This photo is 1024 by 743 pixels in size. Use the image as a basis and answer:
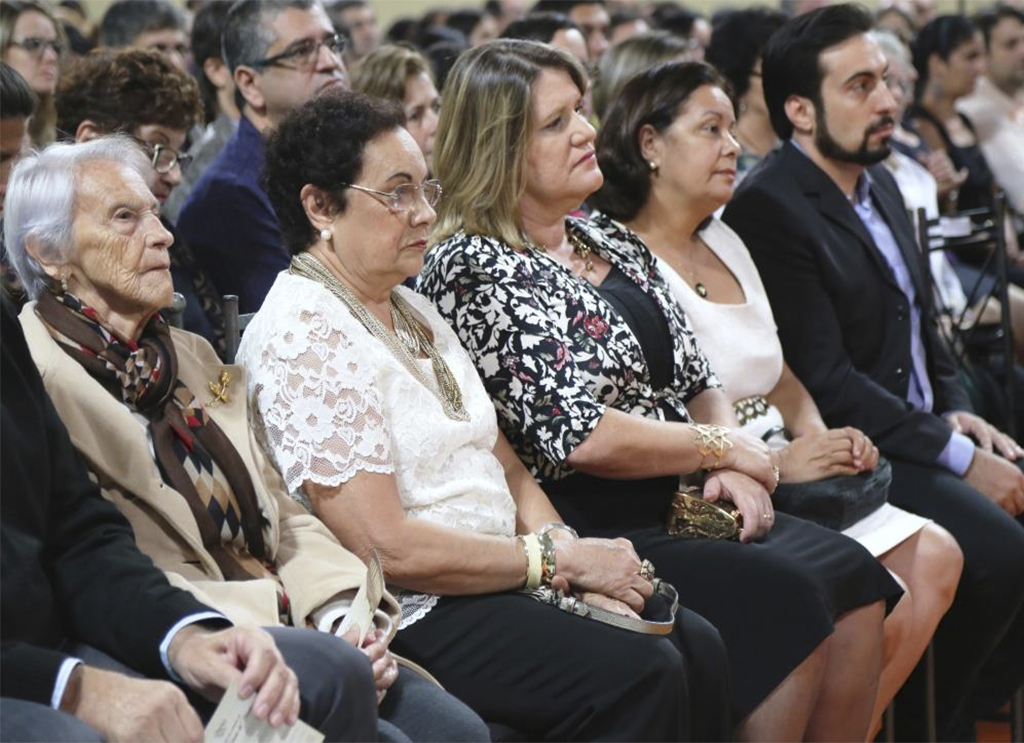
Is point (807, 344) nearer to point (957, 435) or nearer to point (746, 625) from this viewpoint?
point (957, 435)

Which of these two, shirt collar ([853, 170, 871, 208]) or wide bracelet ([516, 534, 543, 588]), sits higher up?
shirt collar ([853, 170, 871, 208])

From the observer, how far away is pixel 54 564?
2.07m

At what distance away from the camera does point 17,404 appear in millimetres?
1979

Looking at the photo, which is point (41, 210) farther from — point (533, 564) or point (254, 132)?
point (254, 132)

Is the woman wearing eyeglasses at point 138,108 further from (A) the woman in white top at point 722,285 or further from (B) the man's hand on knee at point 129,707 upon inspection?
(B) the man's hand on knee at point 129,707

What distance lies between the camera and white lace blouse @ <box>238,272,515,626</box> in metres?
2.43

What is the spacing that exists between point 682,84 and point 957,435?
42.5 inches

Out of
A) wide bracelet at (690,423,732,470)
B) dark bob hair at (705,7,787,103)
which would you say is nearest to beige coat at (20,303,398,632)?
wide bracelet at (690,423,732,470)

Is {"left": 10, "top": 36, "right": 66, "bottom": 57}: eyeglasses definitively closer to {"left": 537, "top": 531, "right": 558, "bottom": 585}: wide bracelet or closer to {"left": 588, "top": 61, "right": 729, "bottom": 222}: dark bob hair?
{"left": 588, "top": 61, "right": 729, "bottom": 222}: dark bob hair

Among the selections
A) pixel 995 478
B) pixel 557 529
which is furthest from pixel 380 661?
pixel 995 478

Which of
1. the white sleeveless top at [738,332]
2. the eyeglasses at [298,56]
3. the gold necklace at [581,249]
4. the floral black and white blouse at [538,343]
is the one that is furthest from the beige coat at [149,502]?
the eyeglasses at [298,56]

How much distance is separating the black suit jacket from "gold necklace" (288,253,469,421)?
0.63m

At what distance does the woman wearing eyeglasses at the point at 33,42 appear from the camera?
4656 mm

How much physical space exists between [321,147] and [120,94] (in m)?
0.87
